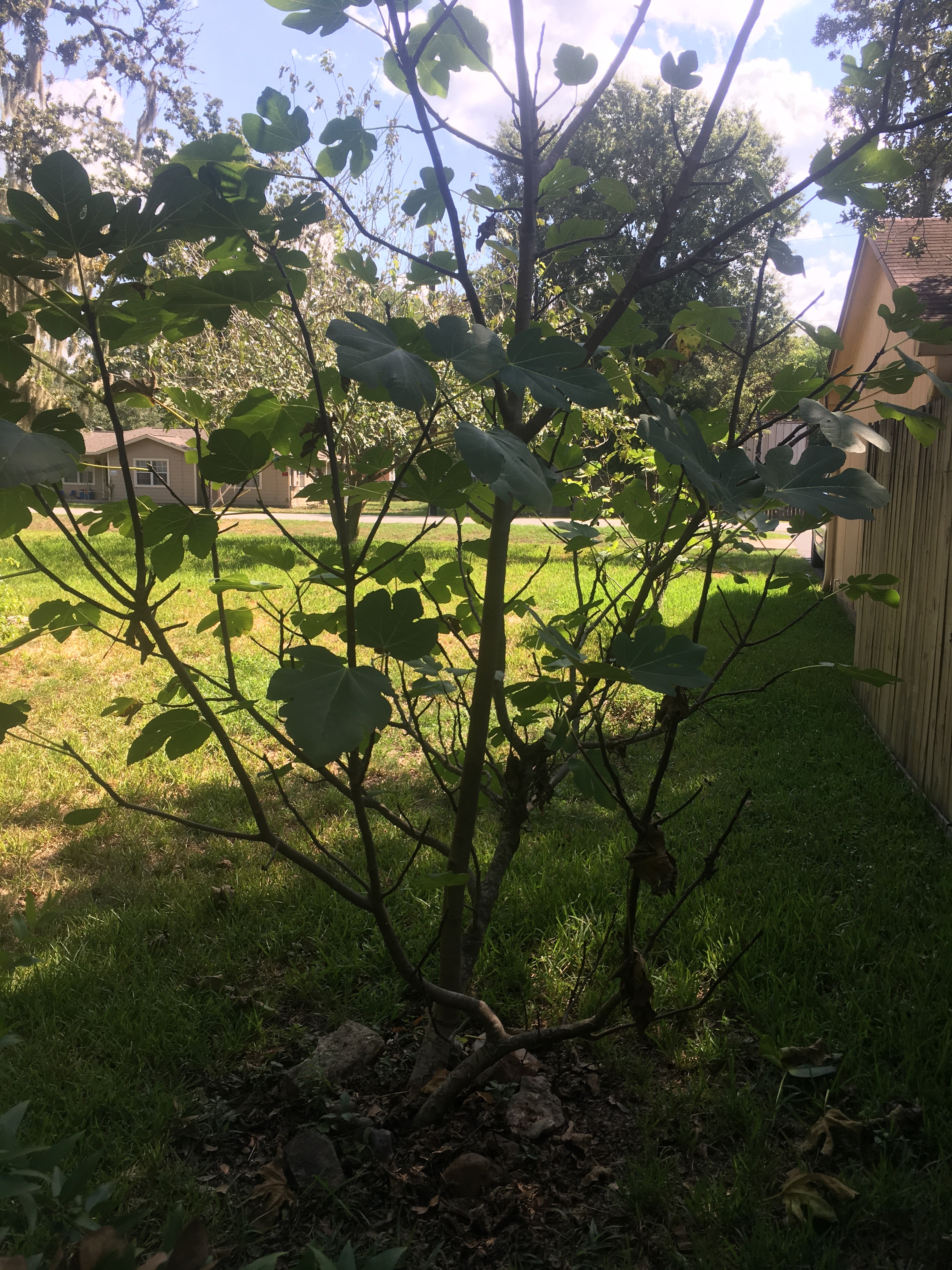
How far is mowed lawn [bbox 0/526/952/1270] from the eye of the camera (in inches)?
72.6

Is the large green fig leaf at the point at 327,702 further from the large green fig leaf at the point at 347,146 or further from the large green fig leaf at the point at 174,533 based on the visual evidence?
the large green fig leaf at the point at 347,146

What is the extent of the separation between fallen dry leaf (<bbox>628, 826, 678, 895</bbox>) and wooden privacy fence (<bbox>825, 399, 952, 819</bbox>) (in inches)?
102

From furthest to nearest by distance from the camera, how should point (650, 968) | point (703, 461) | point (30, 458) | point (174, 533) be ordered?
point (650, 968) → point (174, 533) → point (703, 461) → point (30, 458)

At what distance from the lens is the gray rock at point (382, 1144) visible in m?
1.87

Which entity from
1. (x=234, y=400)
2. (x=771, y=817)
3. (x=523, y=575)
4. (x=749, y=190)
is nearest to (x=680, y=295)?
(x=234, y=400)

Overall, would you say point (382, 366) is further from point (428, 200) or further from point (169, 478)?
point (169, 478)

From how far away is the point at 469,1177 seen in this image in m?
1.79

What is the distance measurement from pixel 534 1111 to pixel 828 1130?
2.21 feet

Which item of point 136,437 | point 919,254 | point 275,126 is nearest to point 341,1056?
point 275,126

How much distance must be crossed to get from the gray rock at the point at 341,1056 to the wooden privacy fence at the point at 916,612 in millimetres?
2611

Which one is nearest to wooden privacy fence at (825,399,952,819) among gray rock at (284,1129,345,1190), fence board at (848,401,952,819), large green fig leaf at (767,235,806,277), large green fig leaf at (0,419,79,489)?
fence board at (848,401,952,819)

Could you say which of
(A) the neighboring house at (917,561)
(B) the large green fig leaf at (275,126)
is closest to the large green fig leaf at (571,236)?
(B) the large green fig leaf at (275,126)

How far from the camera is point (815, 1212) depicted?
171cm

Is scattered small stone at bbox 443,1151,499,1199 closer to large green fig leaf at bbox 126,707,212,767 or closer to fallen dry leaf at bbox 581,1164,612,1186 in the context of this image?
fallen dry leaf at bbox 581,1164,612,1186
